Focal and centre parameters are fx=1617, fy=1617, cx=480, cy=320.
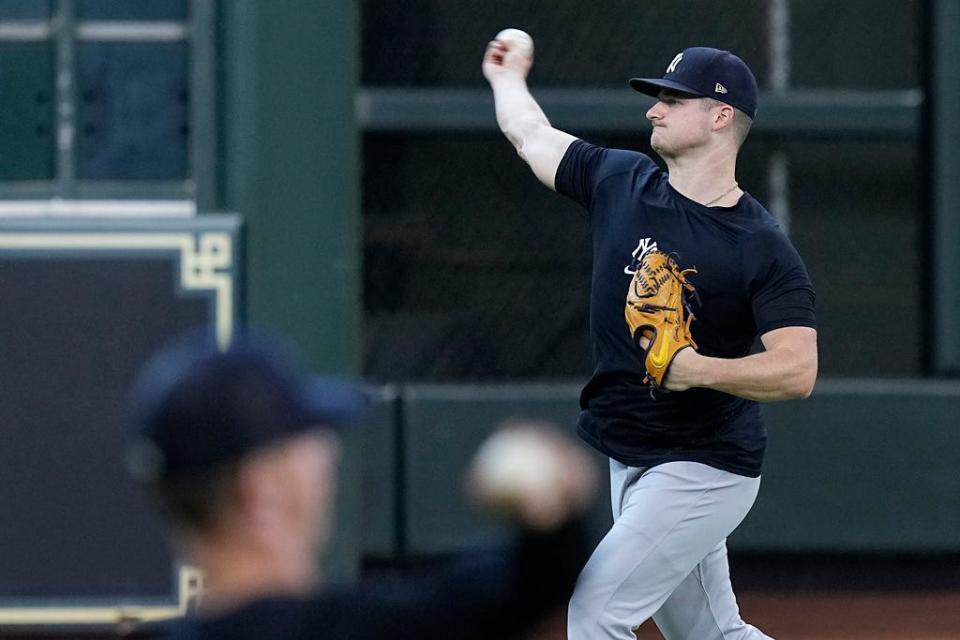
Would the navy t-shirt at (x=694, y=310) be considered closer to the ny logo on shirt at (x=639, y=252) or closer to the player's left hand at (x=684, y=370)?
the ny logo on shirt at (x=639, y=252)

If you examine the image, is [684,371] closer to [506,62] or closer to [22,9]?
[506,62]

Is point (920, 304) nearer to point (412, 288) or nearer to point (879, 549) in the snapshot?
point (879, 549)

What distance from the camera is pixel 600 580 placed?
4230mm

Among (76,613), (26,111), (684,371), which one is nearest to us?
(684,371)

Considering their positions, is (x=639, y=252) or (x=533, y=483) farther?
(x=639, y=252)

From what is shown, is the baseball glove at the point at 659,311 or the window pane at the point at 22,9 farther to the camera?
the window pane at the point at 22,9

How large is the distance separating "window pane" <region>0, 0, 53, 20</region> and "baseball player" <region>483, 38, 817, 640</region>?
3.06m

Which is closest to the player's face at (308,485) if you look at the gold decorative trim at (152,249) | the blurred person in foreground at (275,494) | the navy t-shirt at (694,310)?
the blurred person in foreground at (275,494)

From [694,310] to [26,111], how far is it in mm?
3484

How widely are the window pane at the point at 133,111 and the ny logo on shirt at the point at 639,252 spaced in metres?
2.88

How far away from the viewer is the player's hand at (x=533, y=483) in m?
1.71

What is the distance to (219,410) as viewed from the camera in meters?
1.70

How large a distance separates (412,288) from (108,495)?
1442 millimetres

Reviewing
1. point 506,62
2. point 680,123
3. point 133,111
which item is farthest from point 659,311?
point 133,111
